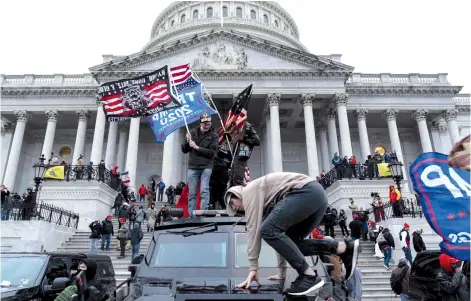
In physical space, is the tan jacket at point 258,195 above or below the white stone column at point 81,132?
below

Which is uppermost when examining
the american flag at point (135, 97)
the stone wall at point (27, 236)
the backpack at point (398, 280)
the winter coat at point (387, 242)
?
the american flag at point (135, 97)

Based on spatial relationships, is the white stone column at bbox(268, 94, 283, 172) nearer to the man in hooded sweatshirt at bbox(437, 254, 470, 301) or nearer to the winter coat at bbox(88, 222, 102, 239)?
the winter coat at bbox(88, 222, 102, 239)

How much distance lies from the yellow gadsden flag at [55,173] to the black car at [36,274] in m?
17.5

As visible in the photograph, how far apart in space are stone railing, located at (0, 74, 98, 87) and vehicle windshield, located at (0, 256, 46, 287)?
32890 mm

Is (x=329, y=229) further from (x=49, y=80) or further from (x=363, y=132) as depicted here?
(x=49, y=80)

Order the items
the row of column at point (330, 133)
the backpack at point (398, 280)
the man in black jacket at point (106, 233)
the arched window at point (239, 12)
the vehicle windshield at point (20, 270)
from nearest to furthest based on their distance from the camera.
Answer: the vehicle windshield at point (20, 270) → the backpack at point (398, 280) → the man in black jacket at point (106, 233) → the row of column at point (330, 133) → the arched window at point (239, 12)

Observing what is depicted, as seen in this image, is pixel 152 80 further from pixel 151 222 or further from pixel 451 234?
pixel 451 234

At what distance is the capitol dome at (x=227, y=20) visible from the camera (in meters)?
53.2

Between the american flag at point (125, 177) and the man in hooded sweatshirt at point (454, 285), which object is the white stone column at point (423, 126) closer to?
the american flag at point (125, 177)

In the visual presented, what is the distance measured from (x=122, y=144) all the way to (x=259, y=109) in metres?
14.5

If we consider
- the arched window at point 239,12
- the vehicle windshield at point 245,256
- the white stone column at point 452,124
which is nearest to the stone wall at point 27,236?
the vehicle windshield at point 245,256

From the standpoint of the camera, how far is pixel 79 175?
2347cm

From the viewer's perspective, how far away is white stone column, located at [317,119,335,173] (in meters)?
35.2

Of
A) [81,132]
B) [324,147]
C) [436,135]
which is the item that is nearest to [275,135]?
[324,147]
